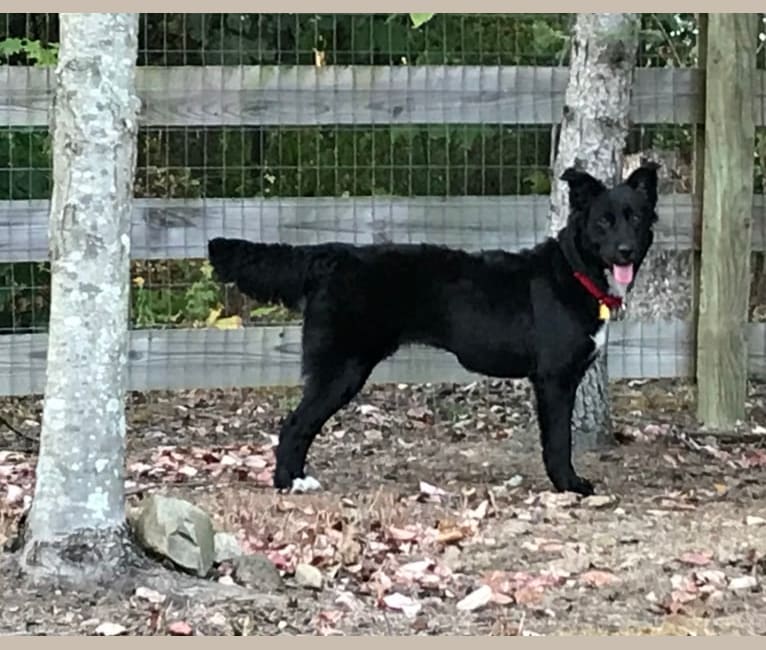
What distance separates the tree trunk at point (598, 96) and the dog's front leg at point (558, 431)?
2.71 ft

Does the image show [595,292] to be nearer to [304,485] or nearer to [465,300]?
[465,300]

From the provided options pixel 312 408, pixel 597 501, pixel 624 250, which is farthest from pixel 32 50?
pixel 597 501

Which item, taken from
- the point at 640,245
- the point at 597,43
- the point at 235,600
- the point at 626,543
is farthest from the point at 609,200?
the point at 235,600

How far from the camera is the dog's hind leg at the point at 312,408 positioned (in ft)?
19.2

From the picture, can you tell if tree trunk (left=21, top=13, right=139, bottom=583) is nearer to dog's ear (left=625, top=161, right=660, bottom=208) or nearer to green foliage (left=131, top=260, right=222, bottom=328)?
dog's ear (left=625, top=161, right=660, bottom=208)

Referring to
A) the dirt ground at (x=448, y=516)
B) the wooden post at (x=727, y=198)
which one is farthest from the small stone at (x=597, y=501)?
the wooden post at (x=727, y=198)

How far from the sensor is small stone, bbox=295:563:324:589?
434cm

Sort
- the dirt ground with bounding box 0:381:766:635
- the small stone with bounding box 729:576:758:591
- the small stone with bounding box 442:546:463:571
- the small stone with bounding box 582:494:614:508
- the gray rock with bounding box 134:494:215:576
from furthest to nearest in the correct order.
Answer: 1. the small stone with bounding box 582:494:614:508
2. the small stone with bounding box 442:546:463:571
3. the small stone with bounding box 729:576:758:591
4. the gray rock with bounding box 134:494:215:576
5. the dirt ground with bounding box 0:381:766:635

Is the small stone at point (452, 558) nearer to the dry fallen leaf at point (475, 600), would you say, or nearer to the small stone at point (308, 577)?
the dry fallen leaf at point (475, 600)

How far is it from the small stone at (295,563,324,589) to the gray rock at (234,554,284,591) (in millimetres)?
59

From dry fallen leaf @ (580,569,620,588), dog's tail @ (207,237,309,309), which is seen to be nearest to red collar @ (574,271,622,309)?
dog's tail @ (207,237,309,309)

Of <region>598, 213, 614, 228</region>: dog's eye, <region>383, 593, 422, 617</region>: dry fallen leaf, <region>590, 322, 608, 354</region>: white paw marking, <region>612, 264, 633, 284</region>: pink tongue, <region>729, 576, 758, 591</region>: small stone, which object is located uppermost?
<region>598, 213, 614, 228</region>: dog's eye

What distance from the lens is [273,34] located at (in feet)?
27.9

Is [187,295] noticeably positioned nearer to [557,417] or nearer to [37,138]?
[37,138]
